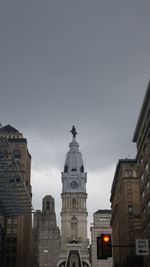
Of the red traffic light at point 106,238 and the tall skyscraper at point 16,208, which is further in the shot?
the tall skyscraper at point 16,208

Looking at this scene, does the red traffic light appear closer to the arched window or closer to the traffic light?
the traffic light

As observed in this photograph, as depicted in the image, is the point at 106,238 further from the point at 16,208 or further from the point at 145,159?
the point at 16,208

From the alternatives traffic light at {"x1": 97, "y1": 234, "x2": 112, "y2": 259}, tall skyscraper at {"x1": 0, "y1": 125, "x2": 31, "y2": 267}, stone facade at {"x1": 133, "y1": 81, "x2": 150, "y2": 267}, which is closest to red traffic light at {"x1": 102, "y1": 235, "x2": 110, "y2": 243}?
traffic light at {"x1": 97, "y1": 234, "x2": 112, "y2": 259}

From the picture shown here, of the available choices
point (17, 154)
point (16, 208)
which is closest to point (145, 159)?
point (16, 208)

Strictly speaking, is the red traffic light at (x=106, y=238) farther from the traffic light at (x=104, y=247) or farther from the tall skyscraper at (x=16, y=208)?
the tall skyscraper at (x=16, y=208)

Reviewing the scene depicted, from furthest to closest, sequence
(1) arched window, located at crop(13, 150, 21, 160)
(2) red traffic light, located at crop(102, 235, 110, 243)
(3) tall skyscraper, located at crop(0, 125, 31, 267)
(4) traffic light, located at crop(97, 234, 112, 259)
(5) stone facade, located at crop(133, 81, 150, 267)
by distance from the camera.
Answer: (1) arched window, located at crop(13, 150, 21, 160) → (3) tall skyscraper, located at crop(0, 125, 31, 267) → (5) stone facade, located at crop(133, 81, 150, 267) → (2) red traffic light, located at crop(102, 235, 110, 243) → (4) traffic light, located at crop(97, 234, 112, 259)

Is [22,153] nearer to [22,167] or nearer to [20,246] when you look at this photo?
[22,167]

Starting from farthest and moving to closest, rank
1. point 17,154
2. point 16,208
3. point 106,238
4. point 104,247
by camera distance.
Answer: point 17,154
point 16,208
point 106,238
point 104,247

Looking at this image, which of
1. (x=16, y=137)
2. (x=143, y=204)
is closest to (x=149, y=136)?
(x=143, y=204)

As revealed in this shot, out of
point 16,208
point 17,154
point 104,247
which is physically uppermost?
point 17,154

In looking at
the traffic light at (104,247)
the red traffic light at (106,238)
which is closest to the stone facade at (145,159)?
the red traffic light at (106,238)

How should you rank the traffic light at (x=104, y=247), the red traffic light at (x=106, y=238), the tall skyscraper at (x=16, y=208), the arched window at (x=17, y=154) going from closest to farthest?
the traffic light at (x=104, y=247), the red traffic light at (x=106, y=238), the tall skyscraper at (x=16, y=208), the arched window at (x=17, y=154)

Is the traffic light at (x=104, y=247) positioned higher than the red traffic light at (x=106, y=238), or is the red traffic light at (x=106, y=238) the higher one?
the red traffic light at (x=106, y=238)

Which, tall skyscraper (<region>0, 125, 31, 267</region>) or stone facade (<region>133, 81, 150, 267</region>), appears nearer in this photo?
stone facade (<region>133, 81, 150, 267</region>)
